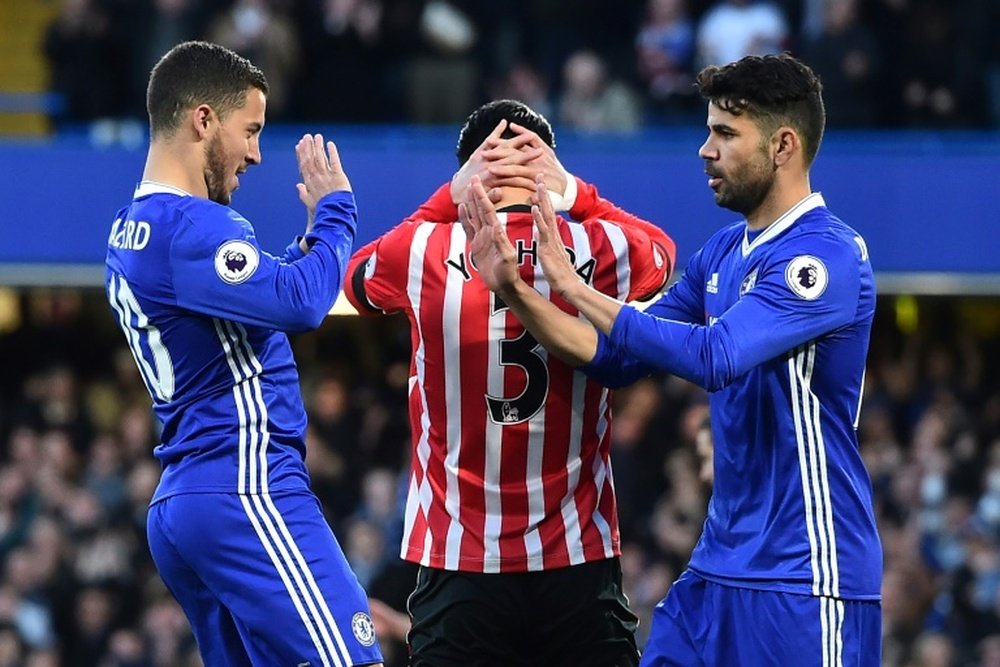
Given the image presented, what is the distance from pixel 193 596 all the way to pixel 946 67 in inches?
339

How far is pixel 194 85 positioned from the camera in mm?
4883

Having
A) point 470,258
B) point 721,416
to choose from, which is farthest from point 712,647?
point 470,258

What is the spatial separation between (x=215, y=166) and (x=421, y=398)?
842mm

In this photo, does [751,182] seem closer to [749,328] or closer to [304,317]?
[749,328]

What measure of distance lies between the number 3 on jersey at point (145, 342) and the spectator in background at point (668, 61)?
25.3ft

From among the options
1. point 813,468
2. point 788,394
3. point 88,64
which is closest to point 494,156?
point 788,394

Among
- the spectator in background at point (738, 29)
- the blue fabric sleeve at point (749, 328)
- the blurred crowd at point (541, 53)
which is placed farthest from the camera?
the blurred crowd at point (541, 53)

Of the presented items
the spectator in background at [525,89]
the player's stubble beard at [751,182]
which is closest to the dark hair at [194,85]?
the player's stubble beard at [751,182]

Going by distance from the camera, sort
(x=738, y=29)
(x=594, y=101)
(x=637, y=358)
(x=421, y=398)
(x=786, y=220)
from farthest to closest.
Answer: (x=594, y=101)
(x=738, y=29)
(x=421, y=398)
(x=786, y=220)
(x=637, y=358)

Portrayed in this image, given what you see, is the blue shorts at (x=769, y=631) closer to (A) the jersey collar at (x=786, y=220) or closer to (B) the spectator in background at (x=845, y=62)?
(A) the jersey collar at (x=786, y=220)

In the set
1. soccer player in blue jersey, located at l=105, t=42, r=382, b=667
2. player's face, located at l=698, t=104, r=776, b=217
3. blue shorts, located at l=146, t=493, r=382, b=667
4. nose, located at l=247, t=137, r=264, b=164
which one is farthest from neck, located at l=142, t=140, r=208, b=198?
player's face, located at l=698, t=104, r=776, b=217

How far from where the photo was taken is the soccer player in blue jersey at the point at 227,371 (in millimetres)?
4707

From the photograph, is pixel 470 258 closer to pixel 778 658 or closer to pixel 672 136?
pixel 778 658

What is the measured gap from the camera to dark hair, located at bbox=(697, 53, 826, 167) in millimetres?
4637
